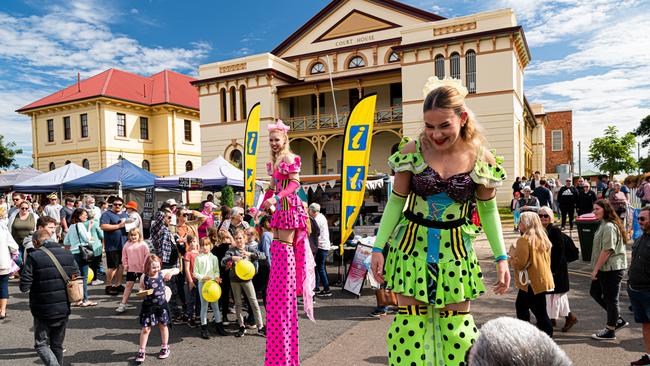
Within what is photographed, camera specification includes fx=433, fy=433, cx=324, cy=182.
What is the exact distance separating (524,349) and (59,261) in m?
5.05

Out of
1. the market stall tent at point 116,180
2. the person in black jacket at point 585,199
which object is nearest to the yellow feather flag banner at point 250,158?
the market stall tent at point 116,180

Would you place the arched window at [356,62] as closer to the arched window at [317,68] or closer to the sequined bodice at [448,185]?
the arched window at [317,68]

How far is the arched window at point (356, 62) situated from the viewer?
30447mm

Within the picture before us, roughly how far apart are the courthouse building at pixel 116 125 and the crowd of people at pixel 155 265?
2800 cm

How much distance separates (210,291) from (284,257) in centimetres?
242

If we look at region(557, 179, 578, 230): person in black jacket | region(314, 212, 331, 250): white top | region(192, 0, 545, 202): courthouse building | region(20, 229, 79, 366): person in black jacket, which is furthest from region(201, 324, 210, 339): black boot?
region(192, 0, 545, 202): courthouse building

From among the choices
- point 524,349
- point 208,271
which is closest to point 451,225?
point 524,349

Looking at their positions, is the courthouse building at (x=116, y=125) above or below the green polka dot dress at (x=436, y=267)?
above

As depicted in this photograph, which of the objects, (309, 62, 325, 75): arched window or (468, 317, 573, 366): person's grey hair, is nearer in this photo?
(468, 317, 573, 366): person's grey hair

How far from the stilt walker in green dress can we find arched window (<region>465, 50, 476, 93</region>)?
23944 mm

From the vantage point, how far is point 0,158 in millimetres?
38969

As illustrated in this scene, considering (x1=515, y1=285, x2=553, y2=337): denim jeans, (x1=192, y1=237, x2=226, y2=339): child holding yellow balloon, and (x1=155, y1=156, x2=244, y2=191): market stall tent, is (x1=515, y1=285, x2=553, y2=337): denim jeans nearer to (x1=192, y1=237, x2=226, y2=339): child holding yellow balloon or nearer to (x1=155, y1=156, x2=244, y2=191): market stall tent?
(x1=192, y1=237, x2=226, y2=339): child holding yellow balloon

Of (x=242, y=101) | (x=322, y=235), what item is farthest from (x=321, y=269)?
(x=242, y=101)

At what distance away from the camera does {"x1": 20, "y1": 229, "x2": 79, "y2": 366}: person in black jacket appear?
14.8 feet
